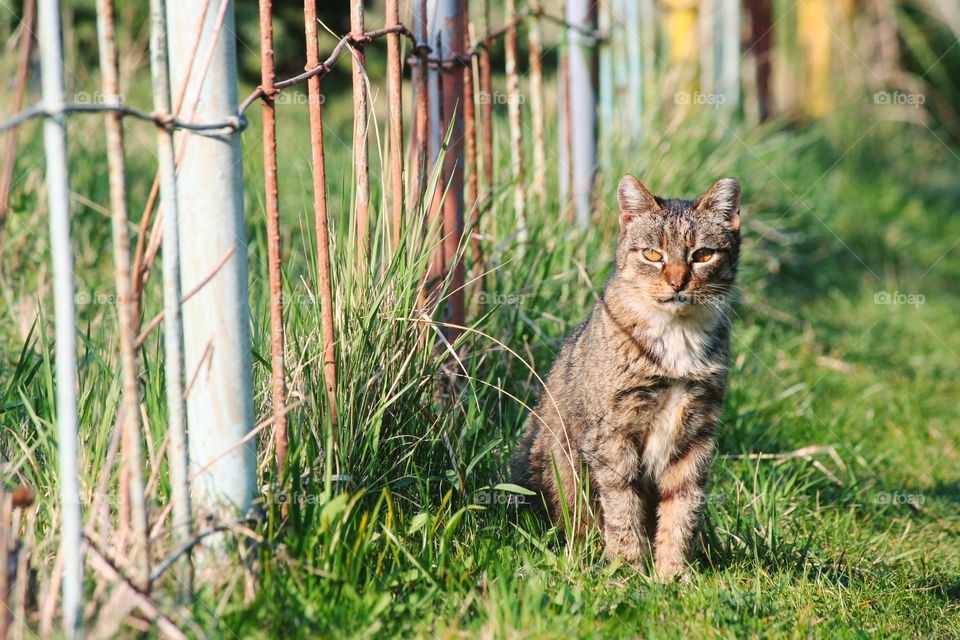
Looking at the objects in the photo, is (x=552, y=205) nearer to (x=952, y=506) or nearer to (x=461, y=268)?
(x=461, y=268)

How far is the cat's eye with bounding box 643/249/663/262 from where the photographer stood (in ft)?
10.2

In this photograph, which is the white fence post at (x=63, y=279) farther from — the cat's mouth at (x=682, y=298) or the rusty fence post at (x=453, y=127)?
the cat's mouth at (x=682, y=298)

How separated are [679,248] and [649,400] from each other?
0.50 metres

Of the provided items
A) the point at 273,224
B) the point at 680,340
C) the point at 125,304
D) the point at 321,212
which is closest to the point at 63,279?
the point at 125,304

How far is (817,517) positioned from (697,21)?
4494 millimetres

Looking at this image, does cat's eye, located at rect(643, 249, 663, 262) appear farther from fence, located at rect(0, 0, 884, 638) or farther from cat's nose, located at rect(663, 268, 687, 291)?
fence, located at rect(0, 0, 884, 638)

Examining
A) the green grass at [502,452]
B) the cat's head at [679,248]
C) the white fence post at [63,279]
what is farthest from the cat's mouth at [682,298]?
the white fence post at [63,279]

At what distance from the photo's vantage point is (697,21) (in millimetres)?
6863

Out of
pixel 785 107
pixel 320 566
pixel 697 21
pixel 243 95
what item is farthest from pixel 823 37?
pixel 320 566

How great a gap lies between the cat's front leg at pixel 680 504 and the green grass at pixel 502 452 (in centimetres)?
9

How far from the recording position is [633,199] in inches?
129

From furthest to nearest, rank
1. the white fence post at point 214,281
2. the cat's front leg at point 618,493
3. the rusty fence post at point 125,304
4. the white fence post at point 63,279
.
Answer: the cat's front leg at point 618,493, the white fence post at point 214,281, the rusty fence post at point 125,304, the white fence post at point 63,279

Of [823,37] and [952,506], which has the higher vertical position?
[823,37]

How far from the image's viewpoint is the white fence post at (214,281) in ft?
6.91
